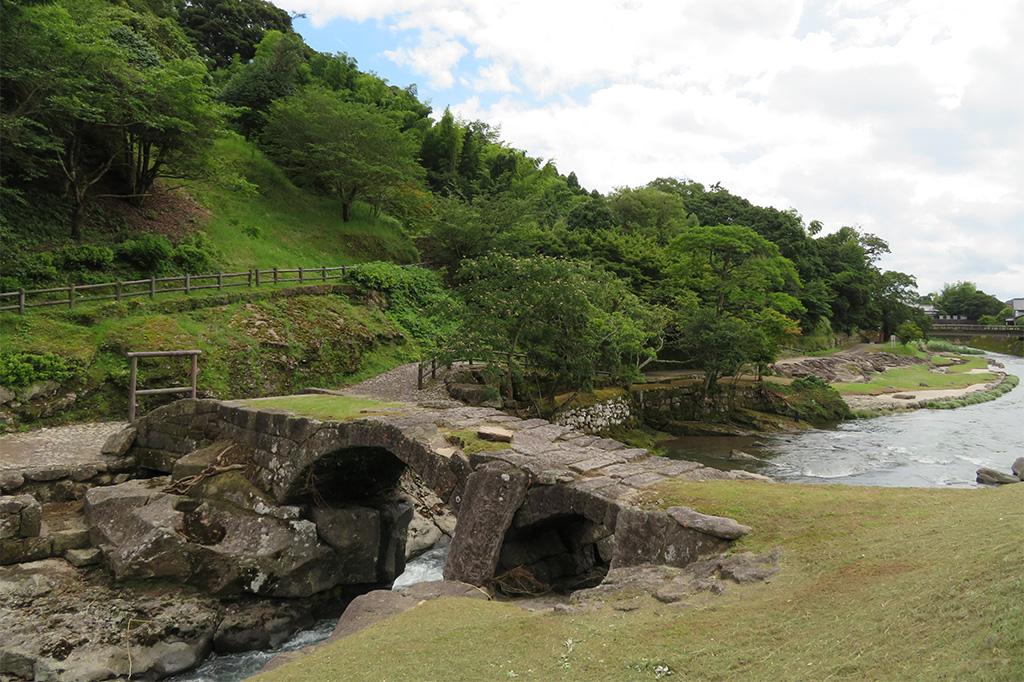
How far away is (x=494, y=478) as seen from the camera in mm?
9367

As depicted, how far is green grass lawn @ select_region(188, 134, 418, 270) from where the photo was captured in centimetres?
3422

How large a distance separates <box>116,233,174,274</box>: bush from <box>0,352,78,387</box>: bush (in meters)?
8.57

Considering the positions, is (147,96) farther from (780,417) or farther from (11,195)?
(780,417)

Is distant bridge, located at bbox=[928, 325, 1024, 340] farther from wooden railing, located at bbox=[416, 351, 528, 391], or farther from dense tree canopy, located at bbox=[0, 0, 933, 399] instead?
wooden railing, located at bbox=[416, 351, 528, 391]

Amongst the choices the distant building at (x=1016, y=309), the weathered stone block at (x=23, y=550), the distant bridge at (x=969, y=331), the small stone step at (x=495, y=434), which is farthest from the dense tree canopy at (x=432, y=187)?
the distant building at (x=1016, y=309)

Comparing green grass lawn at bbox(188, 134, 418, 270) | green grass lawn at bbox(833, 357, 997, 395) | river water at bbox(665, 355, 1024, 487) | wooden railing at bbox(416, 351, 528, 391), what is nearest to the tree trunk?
green grass lawn at bbox(188, 134, 418, 270)

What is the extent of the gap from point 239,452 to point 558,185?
60356 millimetres

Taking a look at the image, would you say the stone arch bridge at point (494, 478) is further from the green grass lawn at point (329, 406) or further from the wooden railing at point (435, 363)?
the wooden railing at point (435, 363)

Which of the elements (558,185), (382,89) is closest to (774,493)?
(382,89)

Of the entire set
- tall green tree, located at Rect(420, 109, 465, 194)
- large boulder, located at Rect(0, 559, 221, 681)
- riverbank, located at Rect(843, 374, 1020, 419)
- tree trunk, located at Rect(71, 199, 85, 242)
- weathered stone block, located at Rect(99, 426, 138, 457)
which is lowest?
large boulder, located at Rect(0, 559, 221, 681)

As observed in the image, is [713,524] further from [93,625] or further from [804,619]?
[93,625]

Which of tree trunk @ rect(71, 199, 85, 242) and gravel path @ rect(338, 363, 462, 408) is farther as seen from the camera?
tree trunk @ rect(71, 199, 85, 242)

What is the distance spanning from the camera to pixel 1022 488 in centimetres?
700

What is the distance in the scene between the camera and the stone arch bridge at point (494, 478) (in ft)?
25.5
